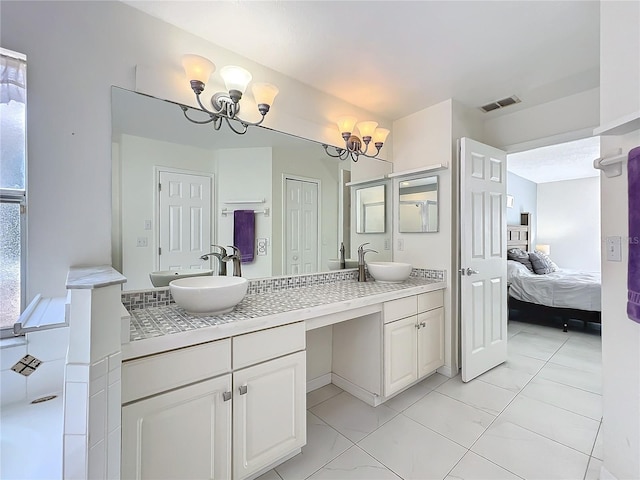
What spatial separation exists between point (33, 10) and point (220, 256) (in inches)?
53.2

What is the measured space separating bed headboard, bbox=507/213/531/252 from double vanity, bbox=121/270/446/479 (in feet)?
14.6

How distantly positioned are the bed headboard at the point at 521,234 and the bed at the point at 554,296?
954mm

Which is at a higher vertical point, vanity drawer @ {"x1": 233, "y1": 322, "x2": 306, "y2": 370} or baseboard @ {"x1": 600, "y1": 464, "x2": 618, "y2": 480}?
vanity drawer @ {"x1": 233, "y1": 322, "x2": 306, "y2": 370}

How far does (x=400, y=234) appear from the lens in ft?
9.06

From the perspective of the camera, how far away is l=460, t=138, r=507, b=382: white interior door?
2.31m

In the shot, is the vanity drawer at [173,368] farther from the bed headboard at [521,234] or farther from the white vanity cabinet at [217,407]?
the bed headboard at [521,234]

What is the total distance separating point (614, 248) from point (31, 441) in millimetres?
2465

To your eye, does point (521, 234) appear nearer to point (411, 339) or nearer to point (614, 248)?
point (411, 339)

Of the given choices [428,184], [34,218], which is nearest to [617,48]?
[428,184]

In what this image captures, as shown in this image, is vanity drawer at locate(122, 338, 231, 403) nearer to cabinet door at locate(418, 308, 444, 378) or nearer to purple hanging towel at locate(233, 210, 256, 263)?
purple hanging towel at locate(233, 210, 256, 263)

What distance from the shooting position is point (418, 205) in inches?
103

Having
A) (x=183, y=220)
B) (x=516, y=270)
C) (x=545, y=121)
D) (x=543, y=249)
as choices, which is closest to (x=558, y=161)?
(x=543, y=249)

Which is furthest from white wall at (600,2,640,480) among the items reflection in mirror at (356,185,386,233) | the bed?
the bed

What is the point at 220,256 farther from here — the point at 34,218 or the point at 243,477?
the point at 243,477
